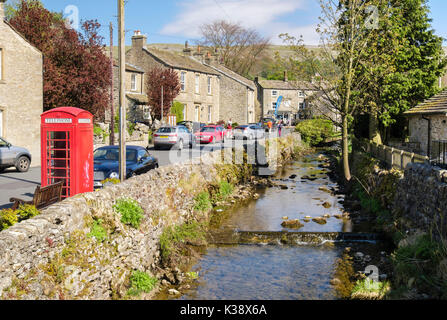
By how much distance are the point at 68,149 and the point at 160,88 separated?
33.2m

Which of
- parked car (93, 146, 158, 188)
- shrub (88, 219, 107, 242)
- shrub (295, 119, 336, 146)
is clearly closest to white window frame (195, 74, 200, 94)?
shrub (295, 119, 336, 146)

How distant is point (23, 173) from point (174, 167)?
9235mm

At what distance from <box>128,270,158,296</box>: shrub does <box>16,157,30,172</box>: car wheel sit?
522 inches

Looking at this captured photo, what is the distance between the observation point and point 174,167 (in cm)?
1499

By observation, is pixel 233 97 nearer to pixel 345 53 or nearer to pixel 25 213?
pixel 345 53

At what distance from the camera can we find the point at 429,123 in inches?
911

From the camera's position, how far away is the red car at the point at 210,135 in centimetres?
3784

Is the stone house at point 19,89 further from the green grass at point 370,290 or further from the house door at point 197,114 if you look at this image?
the house door at point 197,114

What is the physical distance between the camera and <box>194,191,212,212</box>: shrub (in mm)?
16422

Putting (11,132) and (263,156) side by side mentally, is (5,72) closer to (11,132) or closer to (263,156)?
(11,132)

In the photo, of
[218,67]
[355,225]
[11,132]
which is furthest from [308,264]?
[218,67]

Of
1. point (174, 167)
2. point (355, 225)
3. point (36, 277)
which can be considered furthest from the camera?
point (355, 225)

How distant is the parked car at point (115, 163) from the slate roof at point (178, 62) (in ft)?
112

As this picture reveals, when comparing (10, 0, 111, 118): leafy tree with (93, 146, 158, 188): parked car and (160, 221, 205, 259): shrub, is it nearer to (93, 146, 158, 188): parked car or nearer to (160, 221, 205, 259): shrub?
(93, 146, 158, 188): parked car
